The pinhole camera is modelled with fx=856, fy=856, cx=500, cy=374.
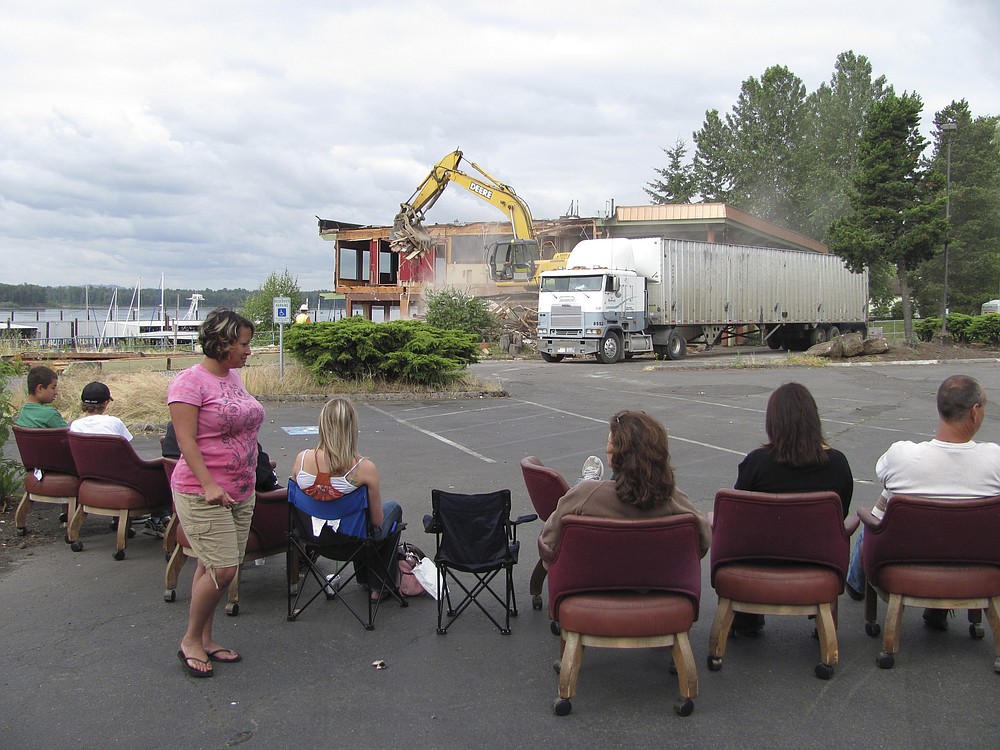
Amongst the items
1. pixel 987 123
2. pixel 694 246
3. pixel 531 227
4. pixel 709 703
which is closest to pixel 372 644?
pixel 709 703

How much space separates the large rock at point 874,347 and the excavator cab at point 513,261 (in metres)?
14.4

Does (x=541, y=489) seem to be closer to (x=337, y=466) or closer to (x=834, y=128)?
(x=337, y=466)

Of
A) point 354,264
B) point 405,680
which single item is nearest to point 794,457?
point 405,680

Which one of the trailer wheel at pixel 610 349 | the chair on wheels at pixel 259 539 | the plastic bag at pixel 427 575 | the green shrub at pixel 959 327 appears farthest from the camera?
the green shrub at pixel 959 327

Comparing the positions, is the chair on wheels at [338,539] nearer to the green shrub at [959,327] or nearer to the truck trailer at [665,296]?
the truck trailer at [665,296]

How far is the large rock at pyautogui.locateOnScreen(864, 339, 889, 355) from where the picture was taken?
30.6 meters

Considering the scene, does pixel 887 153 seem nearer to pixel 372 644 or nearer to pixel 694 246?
pixel 694 246

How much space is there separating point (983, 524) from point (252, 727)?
12.3ft

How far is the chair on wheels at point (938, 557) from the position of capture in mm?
4395

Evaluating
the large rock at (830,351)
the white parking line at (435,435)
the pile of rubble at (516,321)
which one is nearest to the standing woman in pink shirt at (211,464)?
the white parking line at (435,435)

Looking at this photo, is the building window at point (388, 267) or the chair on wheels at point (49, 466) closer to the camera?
the chair on wheels at point (49, 466)

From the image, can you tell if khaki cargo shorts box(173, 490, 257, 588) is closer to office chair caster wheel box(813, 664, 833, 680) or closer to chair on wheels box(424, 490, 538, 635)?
chair on wheels box(424, 490, 538, 635)

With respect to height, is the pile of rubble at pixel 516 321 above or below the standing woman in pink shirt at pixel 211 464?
above

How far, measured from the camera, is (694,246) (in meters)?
31.9
